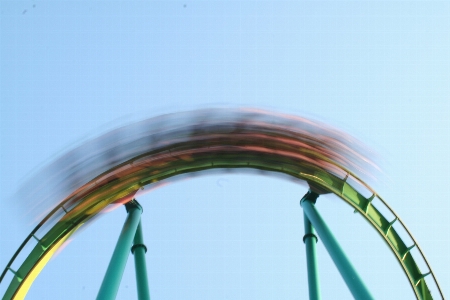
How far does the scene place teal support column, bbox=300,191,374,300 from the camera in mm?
8813

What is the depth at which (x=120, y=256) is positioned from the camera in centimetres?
945

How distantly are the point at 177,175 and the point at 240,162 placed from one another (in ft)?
2.73

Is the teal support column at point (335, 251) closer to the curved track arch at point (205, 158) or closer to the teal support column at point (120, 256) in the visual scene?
the curved track arch at point (205, 158)

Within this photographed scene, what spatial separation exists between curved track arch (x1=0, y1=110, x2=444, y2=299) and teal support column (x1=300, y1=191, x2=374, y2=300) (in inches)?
21.0

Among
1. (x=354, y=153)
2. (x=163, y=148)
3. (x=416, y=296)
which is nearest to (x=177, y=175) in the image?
(x=163, y=148)

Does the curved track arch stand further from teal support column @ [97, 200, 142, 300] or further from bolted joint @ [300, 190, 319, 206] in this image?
bolted joint @ [300, 190, 319, 206]

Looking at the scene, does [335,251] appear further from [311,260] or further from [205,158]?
[205,158]

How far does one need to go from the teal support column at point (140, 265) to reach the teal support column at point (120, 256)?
1.77 feet

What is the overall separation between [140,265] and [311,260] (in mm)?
2381

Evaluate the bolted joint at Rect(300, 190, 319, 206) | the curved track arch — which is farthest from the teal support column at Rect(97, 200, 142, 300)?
the bolted joint at Rect(300, 190, 319, 206)

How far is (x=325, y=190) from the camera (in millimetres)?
10492

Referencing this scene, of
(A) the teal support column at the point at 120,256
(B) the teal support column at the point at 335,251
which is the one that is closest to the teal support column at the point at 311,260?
(B) the teal support column at the point at 335,251

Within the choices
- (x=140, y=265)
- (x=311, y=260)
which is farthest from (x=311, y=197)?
(x=140, y=265)

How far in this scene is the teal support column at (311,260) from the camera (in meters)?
10.2
